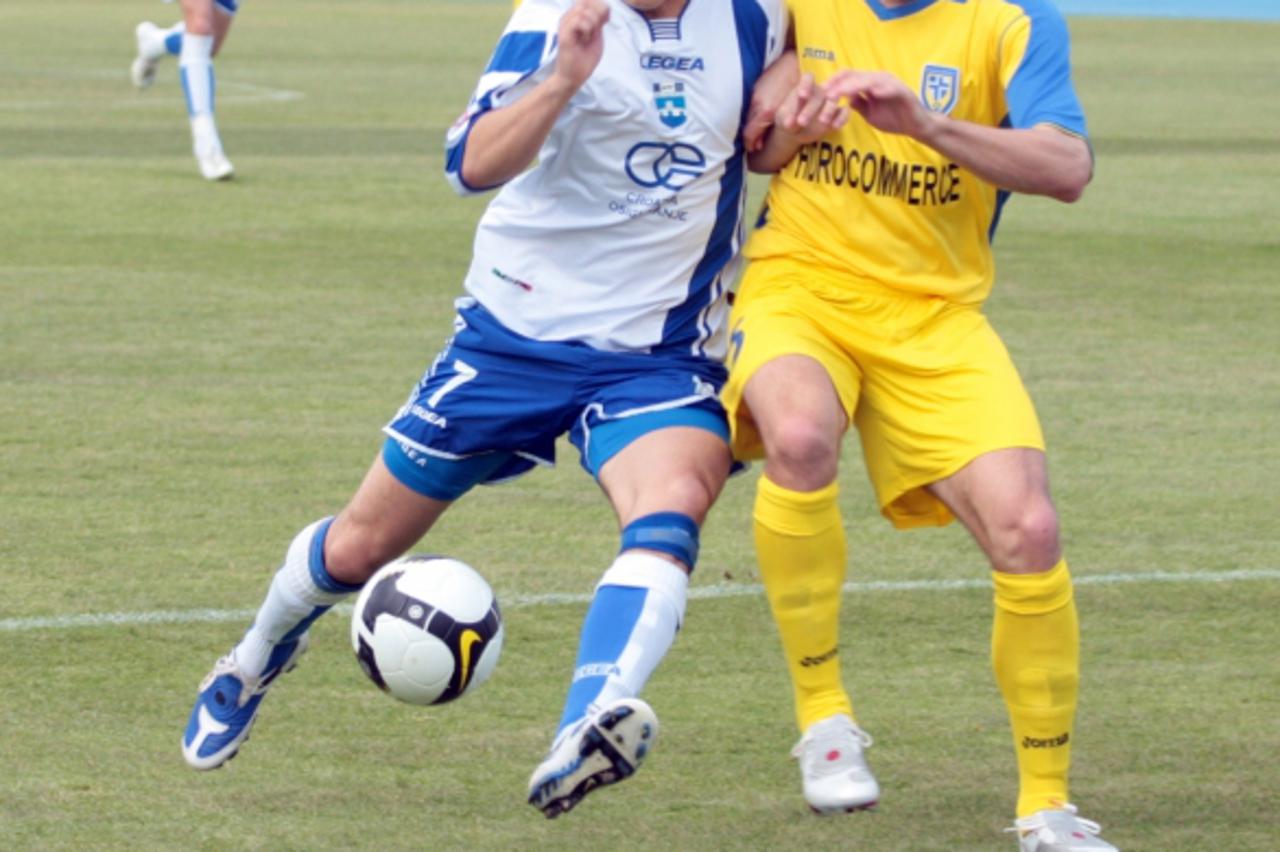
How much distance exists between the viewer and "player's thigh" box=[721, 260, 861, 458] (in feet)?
15.3

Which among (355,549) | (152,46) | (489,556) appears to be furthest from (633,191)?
(152,46)

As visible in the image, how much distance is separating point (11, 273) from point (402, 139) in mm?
7057

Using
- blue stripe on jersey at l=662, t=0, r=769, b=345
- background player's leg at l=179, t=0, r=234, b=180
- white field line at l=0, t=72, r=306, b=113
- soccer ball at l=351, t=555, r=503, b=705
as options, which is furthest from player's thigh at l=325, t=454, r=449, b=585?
white field line at l=0, t=72, r=306, b=113

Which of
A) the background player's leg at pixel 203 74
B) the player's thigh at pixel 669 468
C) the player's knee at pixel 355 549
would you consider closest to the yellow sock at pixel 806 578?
the player's thigh at pixel 669 468

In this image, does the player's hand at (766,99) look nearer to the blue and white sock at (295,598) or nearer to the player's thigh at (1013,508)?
the player's thigh at (1013,508)

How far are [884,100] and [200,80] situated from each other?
1102 cm

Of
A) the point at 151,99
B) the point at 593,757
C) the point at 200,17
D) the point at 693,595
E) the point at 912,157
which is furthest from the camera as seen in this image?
the point at 151,99

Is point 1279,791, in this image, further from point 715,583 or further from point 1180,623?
point 715,583

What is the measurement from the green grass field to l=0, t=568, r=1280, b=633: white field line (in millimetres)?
15

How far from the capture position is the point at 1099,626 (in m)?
6.23

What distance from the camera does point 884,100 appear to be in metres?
4.50

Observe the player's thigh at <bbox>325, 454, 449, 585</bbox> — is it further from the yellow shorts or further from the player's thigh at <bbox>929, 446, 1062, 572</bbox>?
the player's thigh at <bbox>929, 446, 1062, 572</bbox>

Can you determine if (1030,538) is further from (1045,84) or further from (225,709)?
(225,709)

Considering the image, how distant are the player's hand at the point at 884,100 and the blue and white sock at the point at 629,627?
0.92 metres
